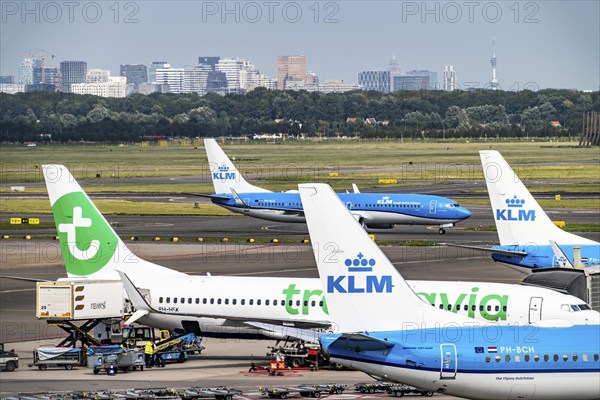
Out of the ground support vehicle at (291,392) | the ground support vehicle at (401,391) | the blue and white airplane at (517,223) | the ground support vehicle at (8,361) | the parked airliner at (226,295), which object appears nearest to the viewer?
the ground support vehicle at (401,391)

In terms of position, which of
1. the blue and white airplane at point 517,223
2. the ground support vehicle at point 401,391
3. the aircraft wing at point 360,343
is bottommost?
the ground support vehicle at point 401,391

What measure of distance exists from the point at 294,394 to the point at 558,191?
139m

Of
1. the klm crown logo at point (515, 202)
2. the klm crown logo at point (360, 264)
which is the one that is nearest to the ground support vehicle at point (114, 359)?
the klm crown logo at point (360, 264)

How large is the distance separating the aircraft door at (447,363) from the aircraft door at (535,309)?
15373mm

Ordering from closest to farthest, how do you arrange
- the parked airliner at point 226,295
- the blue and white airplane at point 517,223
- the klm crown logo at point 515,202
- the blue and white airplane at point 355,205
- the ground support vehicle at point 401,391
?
the ground support vehicle at point 401,391 → the parked airliner at point 226,295 → the blue and white airplane at point 517,223 → the klm crown logo at point 515,202 → the blue and white airplane at point 355,205

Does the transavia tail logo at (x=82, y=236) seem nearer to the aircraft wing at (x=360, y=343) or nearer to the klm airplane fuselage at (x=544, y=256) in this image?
the klm airplane fuselage at (x=544, y=256)

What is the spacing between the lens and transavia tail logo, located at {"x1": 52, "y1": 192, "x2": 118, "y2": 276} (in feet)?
203

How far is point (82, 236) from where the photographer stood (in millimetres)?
62062

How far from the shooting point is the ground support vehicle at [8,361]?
57531mm

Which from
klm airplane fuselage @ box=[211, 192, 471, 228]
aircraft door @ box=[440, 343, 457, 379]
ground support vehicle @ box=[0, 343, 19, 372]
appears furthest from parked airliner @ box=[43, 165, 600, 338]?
klm airplane fuselage @ box=[211, 192, 471, 228]

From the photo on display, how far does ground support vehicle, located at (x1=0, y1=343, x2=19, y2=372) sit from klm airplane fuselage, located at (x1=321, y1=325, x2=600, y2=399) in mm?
23128

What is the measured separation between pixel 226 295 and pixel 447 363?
21123mm

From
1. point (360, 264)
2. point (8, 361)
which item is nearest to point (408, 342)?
point (360, 264)

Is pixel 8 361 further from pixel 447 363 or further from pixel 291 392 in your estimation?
pixel 447 363
